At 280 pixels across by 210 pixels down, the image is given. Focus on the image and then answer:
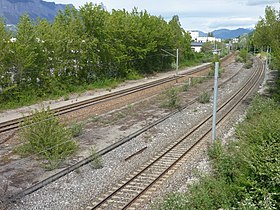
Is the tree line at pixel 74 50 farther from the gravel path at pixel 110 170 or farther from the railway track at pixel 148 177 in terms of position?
the railway track at pixel 148 177

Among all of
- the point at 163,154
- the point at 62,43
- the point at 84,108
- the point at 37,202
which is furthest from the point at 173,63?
the point at 37,202

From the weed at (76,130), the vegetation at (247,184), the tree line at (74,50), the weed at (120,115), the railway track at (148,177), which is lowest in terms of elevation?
the railway track at (148,177)

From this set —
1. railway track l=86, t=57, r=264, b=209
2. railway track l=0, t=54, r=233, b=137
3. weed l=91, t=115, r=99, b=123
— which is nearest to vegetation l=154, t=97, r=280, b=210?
railway track l=86, t=57, r=264, b=209

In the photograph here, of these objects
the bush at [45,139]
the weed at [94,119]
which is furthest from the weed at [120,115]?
the bush at [45,139]

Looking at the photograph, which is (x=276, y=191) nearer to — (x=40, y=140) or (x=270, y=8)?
(x=40, y=140)

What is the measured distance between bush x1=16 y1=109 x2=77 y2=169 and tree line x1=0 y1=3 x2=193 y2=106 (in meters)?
12.2

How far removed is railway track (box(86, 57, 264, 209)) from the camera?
1031 cm

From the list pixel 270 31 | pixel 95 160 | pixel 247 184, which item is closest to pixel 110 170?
pixel 95 160

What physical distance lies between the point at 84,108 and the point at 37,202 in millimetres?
14009

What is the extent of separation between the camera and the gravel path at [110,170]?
1049 centimetres

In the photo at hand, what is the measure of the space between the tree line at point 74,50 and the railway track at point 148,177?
1525 centimetres

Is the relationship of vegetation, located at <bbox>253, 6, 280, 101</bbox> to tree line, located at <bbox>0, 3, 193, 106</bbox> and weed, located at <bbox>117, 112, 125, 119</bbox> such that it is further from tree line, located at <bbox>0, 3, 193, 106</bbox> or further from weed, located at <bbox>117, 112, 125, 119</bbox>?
tree line, located at <bbox>0, 3, 193, 106</bbox>

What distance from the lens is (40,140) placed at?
14.3 m

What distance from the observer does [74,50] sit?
32844 millimetres
